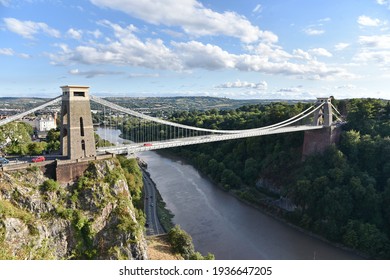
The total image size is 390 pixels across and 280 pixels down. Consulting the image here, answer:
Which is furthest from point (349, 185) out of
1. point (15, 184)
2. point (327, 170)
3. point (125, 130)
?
point (125, 130)

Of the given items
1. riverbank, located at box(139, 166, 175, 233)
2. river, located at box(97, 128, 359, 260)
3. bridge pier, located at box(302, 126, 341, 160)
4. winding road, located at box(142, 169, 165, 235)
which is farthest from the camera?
bridge pier, located at box(302, 126, 341, 160)

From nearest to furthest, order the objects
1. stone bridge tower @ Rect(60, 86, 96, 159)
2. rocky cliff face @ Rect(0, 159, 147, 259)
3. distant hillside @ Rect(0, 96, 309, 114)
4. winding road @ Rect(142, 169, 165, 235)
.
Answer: rocky cliff face @ Rect(0, 159, 147, 259) → stone bridge tower @ Rect(60, 86, 96, 159) → winding road @ Rect(142, 169, 165, 235) → distant hillside @ Rect(0, 96, 309, 114)

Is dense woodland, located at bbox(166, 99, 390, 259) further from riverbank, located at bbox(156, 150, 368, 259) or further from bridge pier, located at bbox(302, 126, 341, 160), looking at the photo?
bridge pier, located at bbox(302, 126, 341, 160)

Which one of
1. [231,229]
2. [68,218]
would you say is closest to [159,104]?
[231,229]

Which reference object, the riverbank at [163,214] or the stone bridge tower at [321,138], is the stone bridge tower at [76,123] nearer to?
the riverbank at [163,214]

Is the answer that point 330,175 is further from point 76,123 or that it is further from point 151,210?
point 76,123

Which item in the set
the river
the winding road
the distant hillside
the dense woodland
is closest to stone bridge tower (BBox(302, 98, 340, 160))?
the dense woodland
